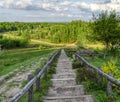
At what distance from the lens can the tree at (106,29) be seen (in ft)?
146

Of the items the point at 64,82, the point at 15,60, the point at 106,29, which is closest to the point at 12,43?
the point at 15,60

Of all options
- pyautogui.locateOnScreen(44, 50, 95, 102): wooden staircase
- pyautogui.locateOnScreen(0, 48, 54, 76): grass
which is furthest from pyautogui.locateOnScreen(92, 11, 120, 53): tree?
pyautogui.locateOnScreen(44, 50, 95, 102): wooden staircase

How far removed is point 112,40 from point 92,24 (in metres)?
3.57

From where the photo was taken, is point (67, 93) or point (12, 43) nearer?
point (67, 93)

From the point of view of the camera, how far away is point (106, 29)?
4438cm

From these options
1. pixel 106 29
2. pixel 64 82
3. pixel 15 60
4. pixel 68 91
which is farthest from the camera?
pixel 15 60

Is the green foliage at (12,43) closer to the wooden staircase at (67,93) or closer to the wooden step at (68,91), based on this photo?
the wooden staircase at (67,93)

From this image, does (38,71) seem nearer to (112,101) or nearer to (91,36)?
(112,101)

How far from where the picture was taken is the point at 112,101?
11.1 meters

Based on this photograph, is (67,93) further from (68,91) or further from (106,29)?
(106,29)

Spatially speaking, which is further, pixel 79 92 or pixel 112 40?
pixel 112 40

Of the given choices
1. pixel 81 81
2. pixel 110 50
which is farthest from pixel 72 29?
pixel 81 81

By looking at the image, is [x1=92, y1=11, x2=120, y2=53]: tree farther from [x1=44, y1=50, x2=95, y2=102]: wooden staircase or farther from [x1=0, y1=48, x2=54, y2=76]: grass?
[x1=44, y1=50, x2=95, y2=102]: wooden staircase

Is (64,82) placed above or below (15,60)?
above
